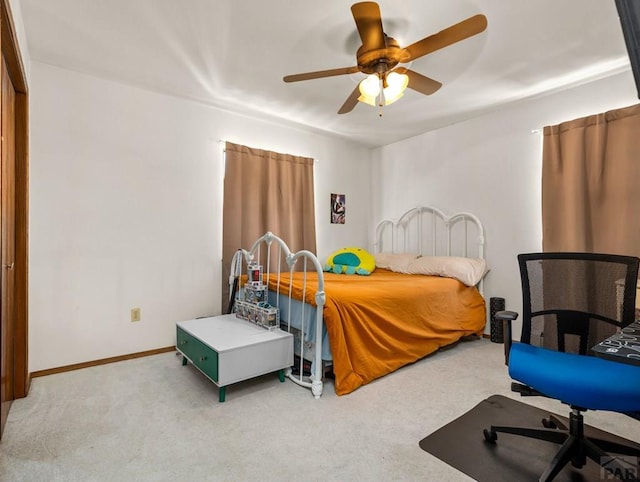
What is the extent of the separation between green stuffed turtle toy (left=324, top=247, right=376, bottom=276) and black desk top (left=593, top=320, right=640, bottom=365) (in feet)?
8.54

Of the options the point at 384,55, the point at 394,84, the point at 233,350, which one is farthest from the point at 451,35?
the point at 233,350

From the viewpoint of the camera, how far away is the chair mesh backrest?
1600 mm

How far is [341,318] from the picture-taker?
223 cm

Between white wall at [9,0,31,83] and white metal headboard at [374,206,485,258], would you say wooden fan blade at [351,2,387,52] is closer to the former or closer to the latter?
white wall at [9,0,31,83]

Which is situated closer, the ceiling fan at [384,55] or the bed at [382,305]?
the ceiling fan at [384,55]

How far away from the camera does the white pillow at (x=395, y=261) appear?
3.78 m

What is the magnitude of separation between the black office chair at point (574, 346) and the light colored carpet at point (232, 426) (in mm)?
447

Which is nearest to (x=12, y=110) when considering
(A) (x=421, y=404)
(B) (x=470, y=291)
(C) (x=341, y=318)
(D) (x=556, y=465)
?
(C) (x=341, y=318)

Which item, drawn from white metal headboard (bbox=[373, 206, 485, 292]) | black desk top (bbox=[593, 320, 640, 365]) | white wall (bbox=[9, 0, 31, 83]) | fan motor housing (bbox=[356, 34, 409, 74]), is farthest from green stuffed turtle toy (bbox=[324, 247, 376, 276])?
white wall (bbox=[9, 0, 31, 83])

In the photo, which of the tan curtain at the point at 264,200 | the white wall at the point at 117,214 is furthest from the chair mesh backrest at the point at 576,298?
the white wall at the point at 117,214

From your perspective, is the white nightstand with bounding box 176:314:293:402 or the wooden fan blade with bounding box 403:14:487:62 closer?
the wooden fan blade with bounding box 403:14:487:62

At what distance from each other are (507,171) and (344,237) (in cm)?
201

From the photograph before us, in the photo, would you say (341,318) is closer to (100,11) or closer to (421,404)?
(421,404)

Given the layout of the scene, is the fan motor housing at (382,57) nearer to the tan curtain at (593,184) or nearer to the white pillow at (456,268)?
the tan curtain at (593,184)
